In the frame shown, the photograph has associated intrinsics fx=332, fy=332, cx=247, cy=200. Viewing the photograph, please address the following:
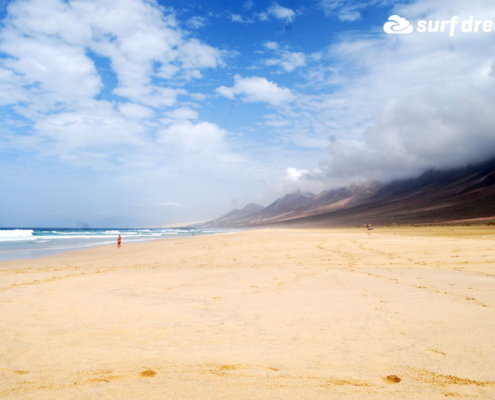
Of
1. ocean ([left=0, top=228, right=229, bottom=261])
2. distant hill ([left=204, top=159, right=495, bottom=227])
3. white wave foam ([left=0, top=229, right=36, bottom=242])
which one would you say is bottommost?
ocean ([left=0, top=228, right=229, bottom=261])

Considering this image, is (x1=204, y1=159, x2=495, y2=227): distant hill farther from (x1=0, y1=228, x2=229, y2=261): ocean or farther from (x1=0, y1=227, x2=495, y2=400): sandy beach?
(x1=0, y1=227, x2=495, y2=400): sandy beach

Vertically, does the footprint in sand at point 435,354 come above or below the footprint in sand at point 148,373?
below

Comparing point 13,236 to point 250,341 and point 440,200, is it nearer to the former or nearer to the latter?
point 250,341

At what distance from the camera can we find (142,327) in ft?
17.1

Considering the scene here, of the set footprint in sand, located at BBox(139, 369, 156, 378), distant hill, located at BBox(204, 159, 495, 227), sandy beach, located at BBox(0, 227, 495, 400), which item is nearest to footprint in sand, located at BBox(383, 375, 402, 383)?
sandy beach, located at BBox(0, 227, 495, 400)

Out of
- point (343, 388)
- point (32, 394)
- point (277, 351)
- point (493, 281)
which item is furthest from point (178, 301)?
point (493, 281)

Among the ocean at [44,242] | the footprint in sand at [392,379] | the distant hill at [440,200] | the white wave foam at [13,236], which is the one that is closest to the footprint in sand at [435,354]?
the footprint in sand at [392,379]

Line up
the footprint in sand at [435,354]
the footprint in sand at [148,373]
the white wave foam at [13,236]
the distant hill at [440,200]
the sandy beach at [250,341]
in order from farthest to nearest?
the distant hill at [440,200], the white wave foam at [13,236], the footprint in sand at [435,354], the footprint in sand at [148,373], the sandy beach at [250,341]

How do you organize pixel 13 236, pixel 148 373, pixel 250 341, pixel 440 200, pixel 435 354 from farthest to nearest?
pixel 440 200 < pixel 13 236 < pixel 250 341 < pixel 435 354 < pixel 148 373

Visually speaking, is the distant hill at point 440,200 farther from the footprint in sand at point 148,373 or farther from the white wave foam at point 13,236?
the footprint in sand at point 148,373

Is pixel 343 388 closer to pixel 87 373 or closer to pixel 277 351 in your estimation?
pixel 277 351

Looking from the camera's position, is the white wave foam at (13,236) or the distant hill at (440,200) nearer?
the white wave foam at (13,236)

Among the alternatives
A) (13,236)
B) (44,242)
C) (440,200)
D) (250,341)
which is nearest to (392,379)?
(250,341)

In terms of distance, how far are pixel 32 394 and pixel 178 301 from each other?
3938mm
